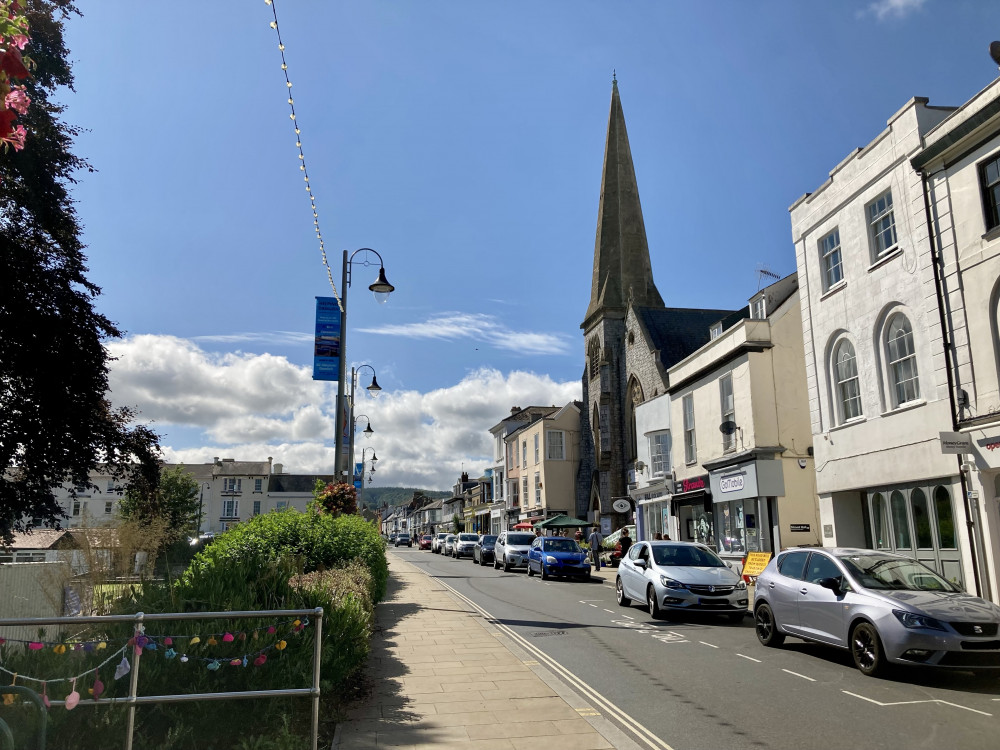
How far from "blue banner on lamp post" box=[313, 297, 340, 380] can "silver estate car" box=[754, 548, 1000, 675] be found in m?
10.3

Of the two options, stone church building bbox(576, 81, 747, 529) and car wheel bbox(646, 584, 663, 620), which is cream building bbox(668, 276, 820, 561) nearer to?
car wheel bbox(646, 584, 663, 620)

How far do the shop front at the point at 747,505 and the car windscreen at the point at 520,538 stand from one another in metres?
9.06

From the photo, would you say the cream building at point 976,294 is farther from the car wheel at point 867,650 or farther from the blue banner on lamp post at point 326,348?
the blue banner on lamp post at point 326,348

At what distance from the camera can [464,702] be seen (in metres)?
7.34

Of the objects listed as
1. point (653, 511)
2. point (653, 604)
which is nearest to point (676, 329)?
point (653, 511)

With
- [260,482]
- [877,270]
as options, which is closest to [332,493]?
[877,270]

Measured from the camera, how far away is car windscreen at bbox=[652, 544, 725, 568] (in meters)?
15.1

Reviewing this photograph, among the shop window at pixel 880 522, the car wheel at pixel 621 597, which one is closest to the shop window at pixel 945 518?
the shop window at pixel 880 522

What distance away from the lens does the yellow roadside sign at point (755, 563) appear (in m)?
20.0

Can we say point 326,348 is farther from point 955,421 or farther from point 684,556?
point 955,421

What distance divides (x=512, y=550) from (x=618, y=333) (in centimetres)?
2158

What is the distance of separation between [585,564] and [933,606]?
17170 mm

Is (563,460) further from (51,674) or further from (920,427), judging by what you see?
(51,674)

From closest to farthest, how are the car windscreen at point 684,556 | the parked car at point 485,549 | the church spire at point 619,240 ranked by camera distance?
1. the car windscreen at point 684,556
2. the parked car at point 485,549
3. the church spire at point 619,240
